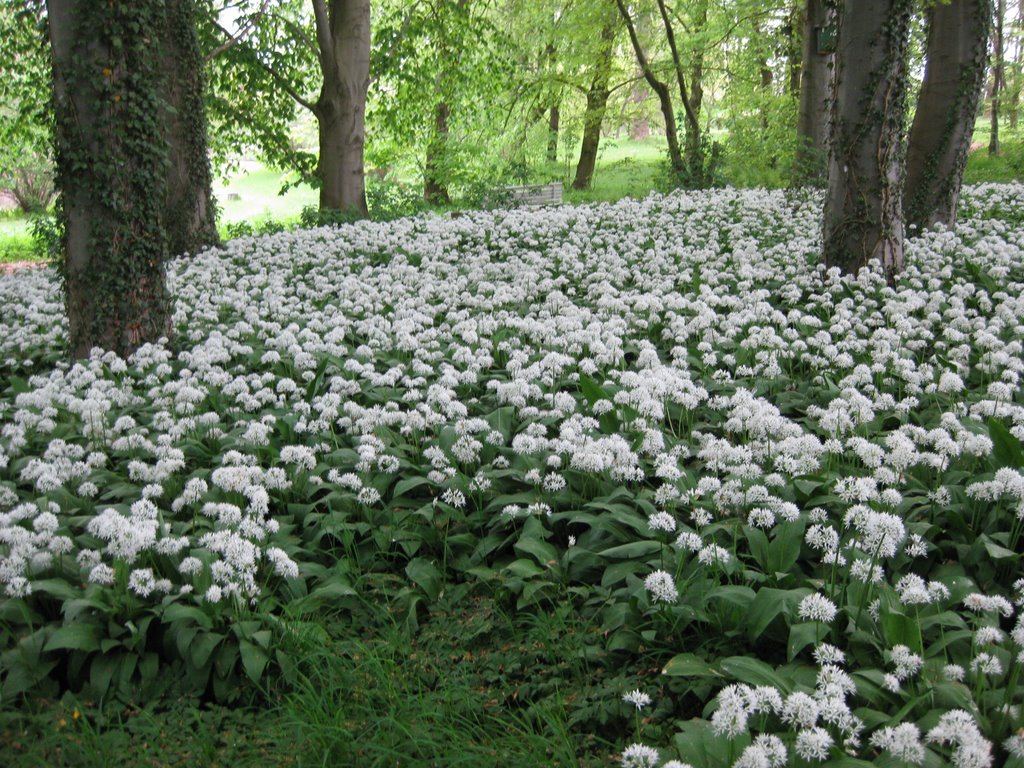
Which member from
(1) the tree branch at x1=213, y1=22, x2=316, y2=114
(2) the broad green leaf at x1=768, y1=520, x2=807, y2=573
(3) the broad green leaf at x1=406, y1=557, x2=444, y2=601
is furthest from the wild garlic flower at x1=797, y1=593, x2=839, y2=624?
(1) the tree branch at x1=213, y1=22, x2=316, y2=114

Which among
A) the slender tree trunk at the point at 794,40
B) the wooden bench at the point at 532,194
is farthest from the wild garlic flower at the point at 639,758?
the slender tree trunk at the point at 794,40

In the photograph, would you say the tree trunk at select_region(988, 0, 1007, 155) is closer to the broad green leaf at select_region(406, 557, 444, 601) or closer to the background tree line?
the background tree line

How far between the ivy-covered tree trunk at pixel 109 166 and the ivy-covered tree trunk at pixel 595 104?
16.7 meters

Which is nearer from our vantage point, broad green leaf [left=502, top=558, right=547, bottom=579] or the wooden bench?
broad green leaf [left=502, top=558, right=547, bottom=579]

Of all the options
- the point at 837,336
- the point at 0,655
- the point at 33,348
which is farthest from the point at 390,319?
the point at 0,655

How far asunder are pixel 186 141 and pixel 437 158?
46.7ft

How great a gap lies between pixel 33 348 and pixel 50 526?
492 cm

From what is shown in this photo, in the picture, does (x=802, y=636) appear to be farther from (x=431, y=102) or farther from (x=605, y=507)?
(x=431, y=102)

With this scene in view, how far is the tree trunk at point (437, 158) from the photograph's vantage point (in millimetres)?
24286

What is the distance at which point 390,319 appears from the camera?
795cm

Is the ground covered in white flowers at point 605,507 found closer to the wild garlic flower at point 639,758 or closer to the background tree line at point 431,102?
the wild garlic flower at point 639,758

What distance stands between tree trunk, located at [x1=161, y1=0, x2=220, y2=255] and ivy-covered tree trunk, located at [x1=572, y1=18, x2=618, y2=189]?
13.2m

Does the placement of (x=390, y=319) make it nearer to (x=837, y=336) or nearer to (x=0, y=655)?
Answer: (x=837, y=336)

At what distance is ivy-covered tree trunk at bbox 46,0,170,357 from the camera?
682cm
